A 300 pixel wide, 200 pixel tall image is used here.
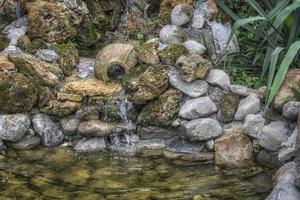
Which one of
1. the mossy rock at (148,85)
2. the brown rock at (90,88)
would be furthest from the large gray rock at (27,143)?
the mossy rock at (148,85)

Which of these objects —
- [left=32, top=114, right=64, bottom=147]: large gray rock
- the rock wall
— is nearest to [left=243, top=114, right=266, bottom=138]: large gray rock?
the rock wall

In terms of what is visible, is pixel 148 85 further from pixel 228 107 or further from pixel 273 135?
pixel 273 135

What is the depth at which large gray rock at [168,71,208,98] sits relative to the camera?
523cm

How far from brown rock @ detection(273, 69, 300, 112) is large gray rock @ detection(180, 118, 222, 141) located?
59 centimetres

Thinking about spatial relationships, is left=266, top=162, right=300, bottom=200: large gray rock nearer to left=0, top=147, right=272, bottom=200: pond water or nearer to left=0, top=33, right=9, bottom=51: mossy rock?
left=0, top=147, right=272, bottom=200: pond water

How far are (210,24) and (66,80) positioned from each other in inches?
69.1

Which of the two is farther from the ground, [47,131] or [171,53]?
[171,53]

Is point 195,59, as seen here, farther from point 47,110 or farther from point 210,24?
point 47,110

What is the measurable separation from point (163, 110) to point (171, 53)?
27.4 inches

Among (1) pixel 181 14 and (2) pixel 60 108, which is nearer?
(2) pixel 60 108

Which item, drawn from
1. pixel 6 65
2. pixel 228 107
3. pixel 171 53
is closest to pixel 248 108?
pixel 228 107

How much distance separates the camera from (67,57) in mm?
5855

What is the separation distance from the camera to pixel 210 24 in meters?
5.97

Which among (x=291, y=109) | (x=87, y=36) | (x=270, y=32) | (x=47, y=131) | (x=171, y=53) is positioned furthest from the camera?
(x=87, y=36)
